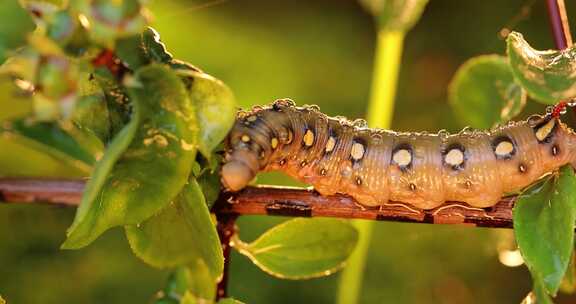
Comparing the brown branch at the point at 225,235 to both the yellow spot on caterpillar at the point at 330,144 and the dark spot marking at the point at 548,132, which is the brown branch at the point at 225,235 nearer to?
the yellow spot on caterpillar at the point at 330,144

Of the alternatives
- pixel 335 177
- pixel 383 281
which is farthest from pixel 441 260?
pixel 335 177

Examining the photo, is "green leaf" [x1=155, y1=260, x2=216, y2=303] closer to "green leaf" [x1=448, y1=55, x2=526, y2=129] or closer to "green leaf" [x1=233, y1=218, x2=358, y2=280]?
"green leaf" [x1=233, y1=218, x2=358, y2=280]

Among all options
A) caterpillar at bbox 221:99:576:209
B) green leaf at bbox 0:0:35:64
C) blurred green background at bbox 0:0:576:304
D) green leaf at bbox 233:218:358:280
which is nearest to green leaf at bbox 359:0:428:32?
caterpillar at bbox 221:99:576:209

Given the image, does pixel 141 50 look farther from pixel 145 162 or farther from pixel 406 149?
pixel 406 149

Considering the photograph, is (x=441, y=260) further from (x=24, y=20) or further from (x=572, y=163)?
(x=24, y=20)

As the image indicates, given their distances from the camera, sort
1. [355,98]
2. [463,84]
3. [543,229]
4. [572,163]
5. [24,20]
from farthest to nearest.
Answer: [355,98], [463,84], [572,163], [543,229], [24,20]

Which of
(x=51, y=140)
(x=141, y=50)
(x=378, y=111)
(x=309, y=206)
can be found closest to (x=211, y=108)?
(x=141, y=50)

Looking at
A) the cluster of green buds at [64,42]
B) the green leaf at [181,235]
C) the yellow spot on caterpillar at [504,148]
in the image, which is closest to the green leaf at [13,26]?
the cluster of green buds at [64,42]

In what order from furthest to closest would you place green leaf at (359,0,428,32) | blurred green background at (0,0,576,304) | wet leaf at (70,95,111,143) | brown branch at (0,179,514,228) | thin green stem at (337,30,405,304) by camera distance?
blurred green background at (0,0,576,304) → thin green stem at (337,30,405,304) → green leaf at (359,0,428,32) → brown branch at (0,179,514,228) → wet leaf at (70,95,111,143)
